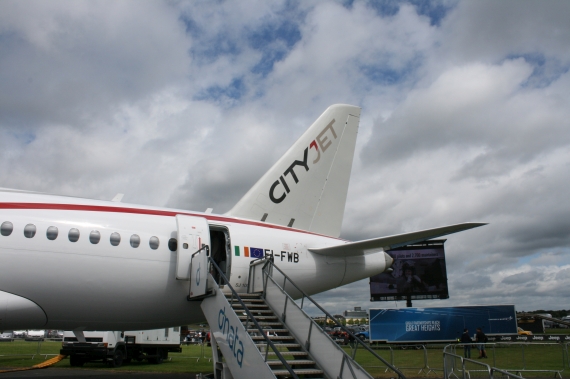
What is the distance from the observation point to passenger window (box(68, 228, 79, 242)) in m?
10.6

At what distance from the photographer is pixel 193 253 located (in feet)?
39.2

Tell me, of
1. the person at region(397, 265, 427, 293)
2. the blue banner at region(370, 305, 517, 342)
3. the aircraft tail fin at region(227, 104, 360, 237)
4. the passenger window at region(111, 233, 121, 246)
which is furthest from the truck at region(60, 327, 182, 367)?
the person at region(397, 265, 427, 293)

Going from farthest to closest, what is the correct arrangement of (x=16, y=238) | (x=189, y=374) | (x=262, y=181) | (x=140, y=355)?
(x=140, y=355), (x=189, y=374), (x=262, y=181), (x=16, y=238)

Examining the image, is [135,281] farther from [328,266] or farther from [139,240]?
[328,266]

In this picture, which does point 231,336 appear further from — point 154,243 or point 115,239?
point 115,239

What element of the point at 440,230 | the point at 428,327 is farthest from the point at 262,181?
the point at 428,327

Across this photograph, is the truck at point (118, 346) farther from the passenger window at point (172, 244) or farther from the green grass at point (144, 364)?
the passenger window at point (172, 244)

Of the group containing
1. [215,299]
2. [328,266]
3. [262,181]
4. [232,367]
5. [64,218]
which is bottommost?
[232,367]

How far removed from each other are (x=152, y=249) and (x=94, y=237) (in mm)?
1443

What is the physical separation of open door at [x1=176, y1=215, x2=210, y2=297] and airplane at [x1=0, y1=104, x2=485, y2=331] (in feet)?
0.10

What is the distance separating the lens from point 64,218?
10828 millimetres

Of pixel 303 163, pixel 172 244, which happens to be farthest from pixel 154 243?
pixel 303 163

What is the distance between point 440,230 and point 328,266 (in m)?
4.09

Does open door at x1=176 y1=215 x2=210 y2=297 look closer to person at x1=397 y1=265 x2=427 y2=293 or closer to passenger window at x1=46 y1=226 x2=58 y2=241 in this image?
passenger window at x1=46 y1=226 x2=58 y2=241
